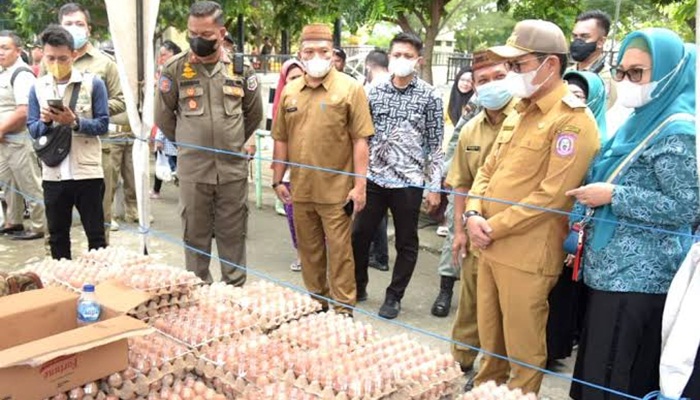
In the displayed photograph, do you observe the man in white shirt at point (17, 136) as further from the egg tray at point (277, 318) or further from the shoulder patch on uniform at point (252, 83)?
the egg tray at point (277, 318)

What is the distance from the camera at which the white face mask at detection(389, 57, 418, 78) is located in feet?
13.9

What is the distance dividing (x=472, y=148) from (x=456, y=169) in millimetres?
149

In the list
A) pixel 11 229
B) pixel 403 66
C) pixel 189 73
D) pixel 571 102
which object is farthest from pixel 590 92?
pixel 11 229

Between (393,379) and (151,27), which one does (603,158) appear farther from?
(151,27)

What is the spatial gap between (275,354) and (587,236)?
1.35 meters

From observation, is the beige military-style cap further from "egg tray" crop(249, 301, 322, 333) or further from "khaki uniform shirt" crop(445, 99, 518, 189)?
"egg tray" crop(249, 301, 322, 333)

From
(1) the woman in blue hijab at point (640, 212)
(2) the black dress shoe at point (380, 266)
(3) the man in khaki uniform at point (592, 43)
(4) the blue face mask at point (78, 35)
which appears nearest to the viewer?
(1) the woman in blue hijab at point (640, 212)

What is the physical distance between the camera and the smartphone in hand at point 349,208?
4082mm

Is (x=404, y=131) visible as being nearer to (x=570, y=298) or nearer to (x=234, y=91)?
(x=234, y=91)

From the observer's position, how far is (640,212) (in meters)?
2.35

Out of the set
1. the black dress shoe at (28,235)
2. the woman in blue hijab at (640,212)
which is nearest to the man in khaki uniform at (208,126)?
the woman in blue hijab at (640,212)

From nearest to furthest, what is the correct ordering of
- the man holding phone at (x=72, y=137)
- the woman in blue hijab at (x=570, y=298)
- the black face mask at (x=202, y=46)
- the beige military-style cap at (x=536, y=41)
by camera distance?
1. the beige military-style cap at (x=536, y=41)
2. the woman in blue hijab at (x=570, y=298)
3. the black face mask at (x=202, y=46)
4. the man holding phone at (x=72, y=137)

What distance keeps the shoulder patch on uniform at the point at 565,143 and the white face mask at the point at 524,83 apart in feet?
0.77

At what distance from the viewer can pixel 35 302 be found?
2.36 m
